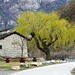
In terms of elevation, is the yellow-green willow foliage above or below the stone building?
above

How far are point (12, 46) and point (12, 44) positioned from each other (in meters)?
0.37

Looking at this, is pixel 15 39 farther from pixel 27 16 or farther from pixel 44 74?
pixel 44 74

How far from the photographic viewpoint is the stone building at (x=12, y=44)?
109ft

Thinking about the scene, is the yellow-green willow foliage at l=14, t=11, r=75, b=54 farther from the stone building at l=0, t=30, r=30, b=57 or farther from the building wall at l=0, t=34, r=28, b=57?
the building wall at l=0, t=34, r=28, b=57

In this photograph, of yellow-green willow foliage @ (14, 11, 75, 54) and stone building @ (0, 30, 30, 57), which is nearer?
yellow-green willow foliage @ (14, 11, 75, 54)

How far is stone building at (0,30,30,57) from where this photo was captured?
109 feet

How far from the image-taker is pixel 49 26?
1281 inches

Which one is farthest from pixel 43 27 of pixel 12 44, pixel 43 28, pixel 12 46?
pixel 12 46

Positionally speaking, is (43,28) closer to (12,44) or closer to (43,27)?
(43,27)

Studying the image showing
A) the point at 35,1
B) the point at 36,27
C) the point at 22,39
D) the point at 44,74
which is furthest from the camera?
the point at 35,1

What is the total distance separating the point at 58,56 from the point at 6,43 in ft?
40.3

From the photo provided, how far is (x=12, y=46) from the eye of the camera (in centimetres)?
3403

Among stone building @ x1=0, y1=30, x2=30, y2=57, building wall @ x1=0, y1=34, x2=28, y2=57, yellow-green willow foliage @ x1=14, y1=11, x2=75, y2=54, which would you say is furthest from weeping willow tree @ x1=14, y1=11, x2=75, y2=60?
building wall @ x1=0, y1=34, x2=28, y2=57

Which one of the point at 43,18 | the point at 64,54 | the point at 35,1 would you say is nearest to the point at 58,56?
the point at 64,54
